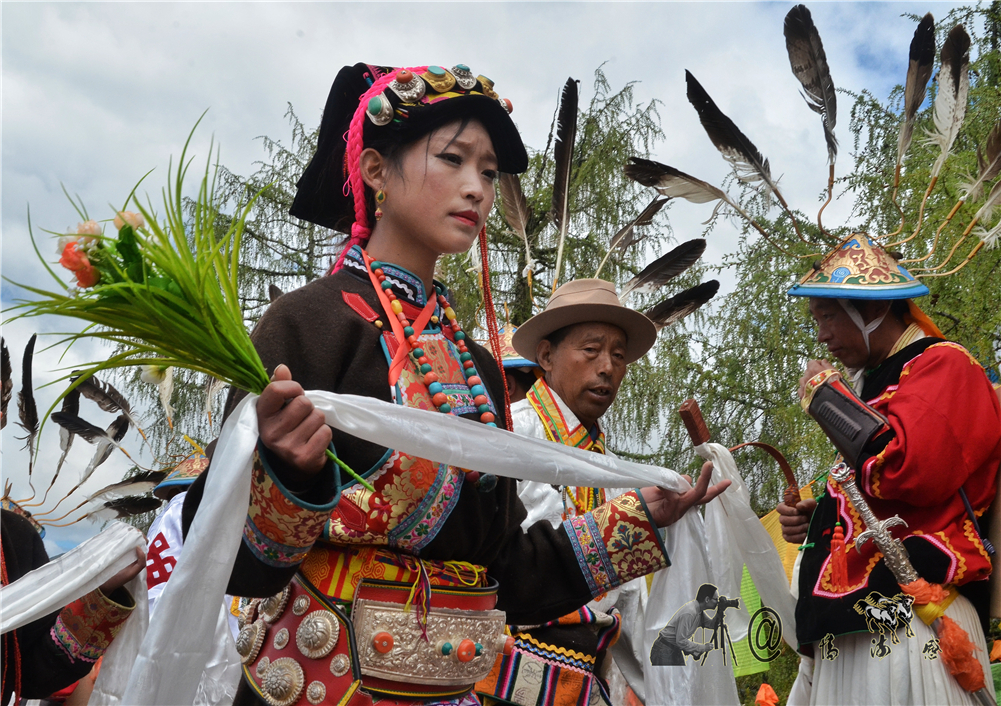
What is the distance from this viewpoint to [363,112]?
94.1 inches

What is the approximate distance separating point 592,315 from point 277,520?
122 inches

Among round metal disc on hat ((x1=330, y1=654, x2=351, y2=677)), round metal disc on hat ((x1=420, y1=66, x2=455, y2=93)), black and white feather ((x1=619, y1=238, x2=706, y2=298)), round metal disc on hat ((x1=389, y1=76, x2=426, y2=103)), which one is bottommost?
round metal disc on hat ((x1=330, y1=654, x2=351, y2=677))

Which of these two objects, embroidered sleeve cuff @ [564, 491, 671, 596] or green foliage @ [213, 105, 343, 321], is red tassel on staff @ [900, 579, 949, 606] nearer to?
embroidered sleeve cuff @ [564, 491, 671, 596]

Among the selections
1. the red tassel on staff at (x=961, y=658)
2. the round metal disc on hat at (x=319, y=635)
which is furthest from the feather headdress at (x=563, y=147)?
the round metal disc on hat at (x=319, y=635)

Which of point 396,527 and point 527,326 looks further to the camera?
point 527,326

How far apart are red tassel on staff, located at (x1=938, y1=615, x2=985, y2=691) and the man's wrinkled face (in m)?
1.75

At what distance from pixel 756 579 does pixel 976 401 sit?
1469 mm

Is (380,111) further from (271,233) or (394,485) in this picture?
(271,233)

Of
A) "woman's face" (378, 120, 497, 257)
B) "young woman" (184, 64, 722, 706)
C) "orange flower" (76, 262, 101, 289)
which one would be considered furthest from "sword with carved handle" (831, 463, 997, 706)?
"orange flower" (76, 262, 101, 289)

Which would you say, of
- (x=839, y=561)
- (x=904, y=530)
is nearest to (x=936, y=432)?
(x=904, y=530)

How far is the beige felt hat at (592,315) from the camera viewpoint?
466 centimetres

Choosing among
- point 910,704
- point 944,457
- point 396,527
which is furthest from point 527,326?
point 396,527

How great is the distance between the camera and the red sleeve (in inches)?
147

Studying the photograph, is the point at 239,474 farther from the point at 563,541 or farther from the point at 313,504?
the point at 563,541
